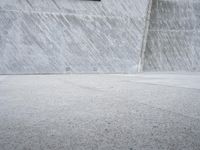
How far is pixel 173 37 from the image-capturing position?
1223 centimetres

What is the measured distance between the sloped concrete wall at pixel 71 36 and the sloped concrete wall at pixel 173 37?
2.92 ft

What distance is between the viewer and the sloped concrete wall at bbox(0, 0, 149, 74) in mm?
9773

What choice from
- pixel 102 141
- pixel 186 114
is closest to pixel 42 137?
pixel 102 141

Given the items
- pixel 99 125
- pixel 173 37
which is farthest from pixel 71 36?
pixel 99 125

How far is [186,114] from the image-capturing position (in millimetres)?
2406

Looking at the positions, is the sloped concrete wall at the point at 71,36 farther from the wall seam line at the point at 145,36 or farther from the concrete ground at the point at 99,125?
the concrete ground at the point at 99,125

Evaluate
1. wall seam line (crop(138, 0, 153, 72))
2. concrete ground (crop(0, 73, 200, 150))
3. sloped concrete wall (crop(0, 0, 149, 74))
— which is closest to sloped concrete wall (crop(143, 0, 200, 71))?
wall seam line (crop(138, 0, 153, 72))

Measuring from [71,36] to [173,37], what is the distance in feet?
17.5

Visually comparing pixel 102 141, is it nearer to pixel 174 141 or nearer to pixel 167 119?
pixel 174 141

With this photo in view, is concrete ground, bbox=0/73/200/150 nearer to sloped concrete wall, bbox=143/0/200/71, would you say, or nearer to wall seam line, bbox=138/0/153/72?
wall seam line, bbox=138/0/153/72

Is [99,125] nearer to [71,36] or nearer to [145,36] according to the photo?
[71,36]

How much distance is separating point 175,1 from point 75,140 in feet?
40.5

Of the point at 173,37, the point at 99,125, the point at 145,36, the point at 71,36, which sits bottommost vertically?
the point at 173,37

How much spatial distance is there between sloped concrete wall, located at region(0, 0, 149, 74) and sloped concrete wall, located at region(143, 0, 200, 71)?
89cm
